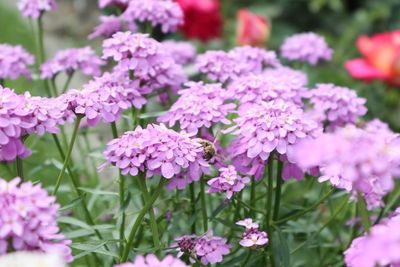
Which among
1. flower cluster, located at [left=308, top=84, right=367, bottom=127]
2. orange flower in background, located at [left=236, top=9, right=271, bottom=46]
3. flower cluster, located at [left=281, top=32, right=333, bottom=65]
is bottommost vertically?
orange flower in background, located at [left=236, top=9, right=271, bottom=46]

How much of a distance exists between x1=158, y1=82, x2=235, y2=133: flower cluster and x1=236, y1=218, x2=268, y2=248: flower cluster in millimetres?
191

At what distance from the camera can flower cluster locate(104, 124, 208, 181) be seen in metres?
1.12

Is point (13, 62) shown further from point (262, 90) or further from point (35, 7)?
point (262, 90)

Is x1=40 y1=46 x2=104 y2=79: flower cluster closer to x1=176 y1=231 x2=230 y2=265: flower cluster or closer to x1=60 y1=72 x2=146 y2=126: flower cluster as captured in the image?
x1=60 y1=72 x2=146 y2=126: flower cluster

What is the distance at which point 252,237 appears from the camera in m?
1.19

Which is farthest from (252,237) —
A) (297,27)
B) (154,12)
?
(297,27)

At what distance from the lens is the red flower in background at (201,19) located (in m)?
2.94

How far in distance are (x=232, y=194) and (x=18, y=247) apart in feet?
1.45

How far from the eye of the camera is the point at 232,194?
1237 millimetres

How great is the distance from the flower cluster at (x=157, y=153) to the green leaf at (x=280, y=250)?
0.75 feet

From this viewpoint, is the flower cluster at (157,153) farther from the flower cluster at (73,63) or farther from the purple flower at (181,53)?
the purple flower at (181,53)

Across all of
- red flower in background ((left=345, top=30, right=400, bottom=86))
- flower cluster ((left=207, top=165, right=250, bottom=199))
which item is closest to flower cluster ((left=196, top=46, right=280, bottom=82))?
flower cluster ((left=207, top=165, right=250, bottom=199))

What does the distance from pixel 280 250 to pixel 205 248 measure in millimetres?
184

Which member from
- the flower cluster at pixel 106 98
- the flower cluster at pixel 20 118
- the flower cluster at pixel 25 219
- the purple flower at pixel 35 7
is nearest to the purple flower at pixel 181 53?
the purple flower at pixel 35 7
